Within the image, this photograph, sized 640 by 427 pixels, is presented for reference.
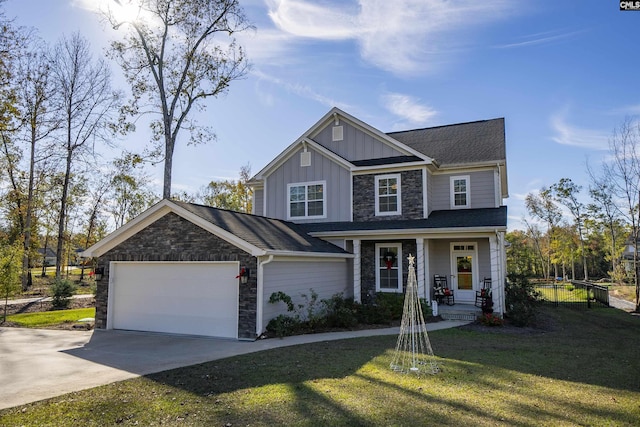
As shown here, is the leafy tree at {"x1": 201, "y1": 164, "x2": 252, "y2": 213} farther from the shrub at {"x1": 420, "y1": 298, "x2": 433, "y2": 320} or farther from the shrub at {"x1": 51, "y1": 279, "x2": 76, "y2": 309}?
the shrub at {"x1": 420, "y1": 298, "x2": 433, "y2": 320}

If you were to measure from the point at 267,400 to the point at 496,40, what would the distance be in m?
11.9

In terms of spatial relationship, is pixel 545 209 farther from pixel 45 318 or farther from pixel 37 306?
pixel 37 306

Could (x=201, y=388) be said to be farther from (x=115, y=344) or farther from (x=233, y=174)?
(x=233, y=174)

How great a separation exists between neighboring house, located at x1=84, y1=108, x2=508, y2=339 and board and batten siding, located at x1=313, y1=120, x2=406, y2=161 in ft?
0.15

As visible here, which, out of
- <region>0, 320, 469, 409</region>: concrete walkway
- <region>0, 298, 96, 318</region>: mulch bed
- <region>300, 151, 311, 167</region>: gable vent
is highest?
<region>300, 151, 311, 167</region>: gable vent

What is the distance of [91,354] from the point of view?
327 inches

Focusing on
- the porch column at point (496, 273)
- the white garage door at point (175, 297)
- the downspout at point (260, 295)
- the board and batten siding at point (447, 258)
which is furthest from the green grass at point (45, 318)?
the porch column at point (496, 273)

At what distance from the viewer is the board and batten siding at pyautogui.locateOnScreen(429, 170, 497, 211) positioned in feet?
50.3

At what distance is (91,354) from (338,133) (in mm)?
11997

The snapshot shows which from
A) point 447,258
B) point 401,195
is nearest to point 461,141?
point 401,195

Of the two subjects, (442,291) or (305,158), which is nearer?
(442,291)

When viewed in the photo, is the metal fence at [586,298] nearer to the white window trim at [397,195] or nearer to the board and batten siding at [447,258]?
the board and batten siding at [447,258]

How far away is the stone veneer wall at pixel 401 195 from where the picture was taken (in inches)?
592

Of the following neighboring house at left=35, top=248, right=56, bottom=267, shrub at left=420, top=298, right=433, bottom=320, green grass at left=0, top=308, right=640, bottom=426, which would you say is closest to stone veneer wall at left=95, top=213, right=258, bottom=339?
green grass at left=0, top=308, right=640, bottom=426
